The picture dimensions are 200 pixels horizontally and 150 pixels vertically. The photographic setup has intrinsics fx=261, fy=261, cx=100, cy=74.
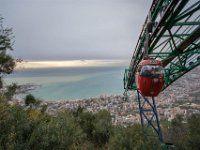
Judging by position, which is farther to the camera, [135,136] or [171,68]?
[135,136]

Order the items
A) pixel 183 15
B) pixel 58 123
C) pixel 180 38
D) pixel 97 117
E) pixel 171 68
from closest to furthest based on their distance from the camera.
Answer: pixel 183 15 < pixel 180 38 < pixel 58 123 < pixel 171 68 < pixel 97 117

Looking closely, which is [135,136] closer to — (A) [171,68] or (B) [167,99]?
(A) [171,68]

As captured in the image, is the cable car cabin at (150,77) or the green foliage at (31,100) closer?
the cable car cabin at (150,77)

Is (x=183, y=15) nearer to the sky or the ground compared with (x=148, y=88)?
nearer to the sky

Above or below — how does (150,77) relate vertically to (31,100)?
above

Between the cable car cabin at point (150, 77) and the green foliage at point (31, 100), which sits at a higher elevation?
the cable car cabin at point (150, 77)

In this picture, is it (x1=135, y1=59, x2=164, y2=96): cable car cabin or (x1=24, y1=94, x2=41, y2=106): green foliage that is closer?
(x1=135, y1=59, x2=164, y2=96): cable car cabin

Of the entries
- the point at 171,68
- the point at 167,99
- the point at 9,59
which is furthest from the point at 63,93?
the point at 171,68

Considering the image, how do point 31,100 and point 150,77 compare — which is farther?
point 31,100
